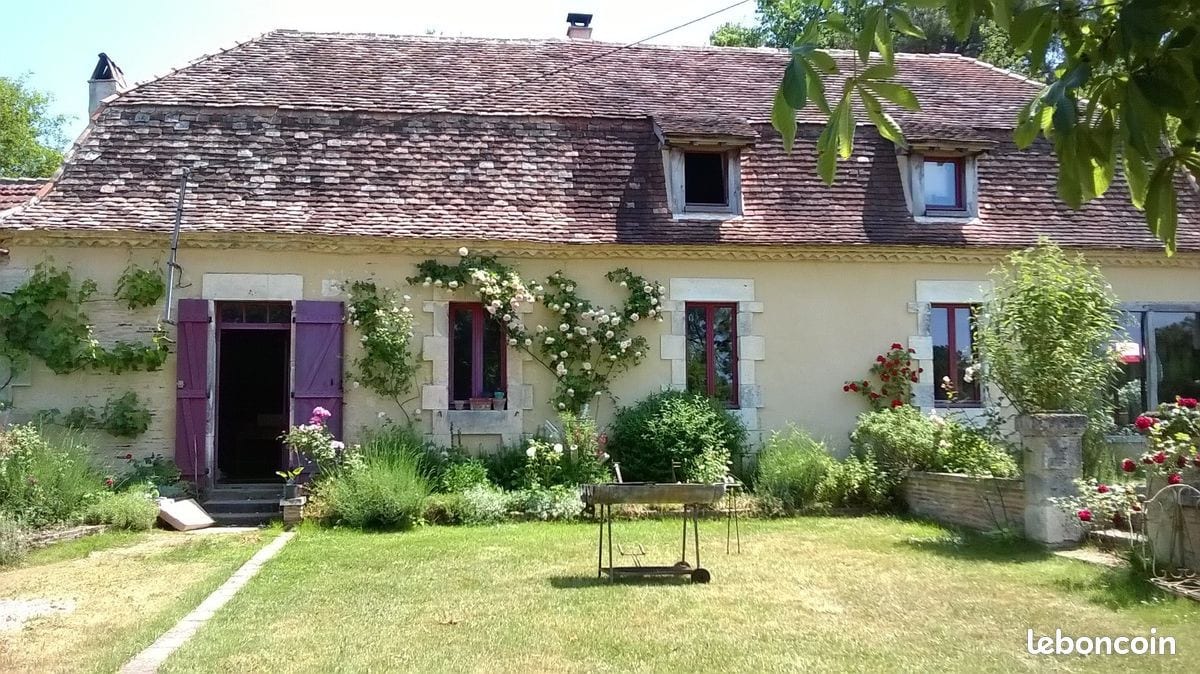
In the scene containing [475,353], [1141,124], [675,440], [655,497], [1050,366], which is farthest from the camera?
[475,353]

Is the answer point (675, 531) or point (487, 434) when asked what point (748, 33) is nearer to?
point (487, 434)

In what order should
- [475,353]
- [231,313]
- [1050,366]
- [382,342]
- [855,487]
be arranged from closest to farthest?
1. [1050,366]
2. [855,487]
3. [382,342]
4. [231,313]
5. [475,353]

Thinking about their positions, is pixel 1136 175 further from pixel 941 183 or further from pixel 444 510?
pixel 941 183

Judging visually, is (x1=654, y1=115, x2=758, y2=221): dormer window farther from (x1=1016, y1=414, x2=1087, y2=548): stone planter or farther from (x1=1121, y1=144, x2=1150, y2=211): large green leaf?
(x1=1121, y1=144, x2=1150, y2=211): large green leaf

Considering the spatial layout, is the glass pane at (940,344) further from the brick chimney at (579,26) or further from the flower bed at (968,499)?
the brick chimney at (579,26)

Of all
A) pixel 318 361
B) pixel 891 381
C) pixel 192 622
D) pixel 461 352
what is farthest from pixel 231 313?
pixel 891 381

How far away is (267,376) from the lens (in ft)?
51.4

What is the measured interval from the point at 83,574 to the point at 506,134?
7.78 m

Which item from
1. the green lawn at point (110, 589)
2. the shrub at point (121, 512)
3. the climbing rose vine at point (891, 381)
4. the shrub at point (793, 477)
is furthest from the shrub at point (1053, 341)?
the shrub at point (121, 512)

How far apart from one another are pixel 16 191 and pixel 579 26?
30.7ft

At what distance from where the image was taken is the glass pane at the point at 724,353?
1231 cm

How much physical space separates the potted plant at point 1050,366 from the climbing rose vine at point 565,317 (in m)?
4.33

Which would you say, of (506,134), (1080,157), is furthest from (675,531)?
(1080,157)

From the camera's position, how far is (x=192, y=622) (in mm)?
5770
